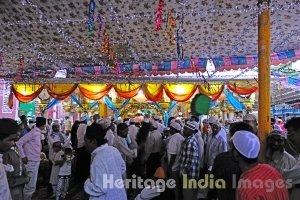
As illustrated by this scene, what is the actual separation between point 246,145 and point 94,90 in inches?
422

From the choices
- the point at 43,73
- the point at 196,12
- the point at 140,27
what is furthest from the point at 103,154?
the point at 43,73

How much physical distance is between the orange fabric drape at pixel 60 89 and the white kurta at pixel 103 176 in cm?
982

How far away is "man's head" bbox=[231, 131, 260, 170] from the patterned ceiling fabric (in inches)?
145

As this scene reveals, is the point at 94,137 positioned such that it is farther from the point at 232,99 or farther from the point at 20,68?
the point at 232,99

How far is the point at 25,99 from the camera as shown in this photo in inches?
490

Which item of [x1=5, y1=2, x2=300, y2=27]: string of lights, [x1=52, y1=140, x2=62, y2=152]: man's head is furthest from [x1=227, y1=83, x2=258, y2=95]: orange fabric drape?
[x1=52, y1=140, x2=62, y2=152]: man's head

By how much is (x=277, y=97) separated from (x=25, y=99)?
35.0 feet

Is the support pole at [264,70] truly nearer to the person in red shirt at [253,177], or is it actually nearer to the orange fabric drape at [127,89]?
the person in red shirt at [253,177]

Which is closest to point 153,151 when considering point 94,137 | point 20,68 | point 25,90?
point 94,137

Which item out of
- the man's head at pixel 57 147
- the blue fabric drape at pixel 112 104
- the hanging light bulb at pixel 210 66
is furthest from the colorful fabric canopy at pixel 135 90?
the man's head at pixel 57 147

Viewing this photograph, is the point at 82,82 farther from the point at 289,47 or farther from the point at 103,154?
the point at 103,154

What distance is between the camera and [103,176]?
2.93 meters

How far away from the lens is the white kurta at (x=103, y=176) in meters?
2.89

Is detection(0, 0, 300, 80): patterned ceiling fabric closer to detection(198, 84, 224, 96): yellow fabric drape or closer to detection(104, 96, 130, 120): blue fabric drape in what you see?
detection(198, 84, 224, 96): yellow fabric drape
